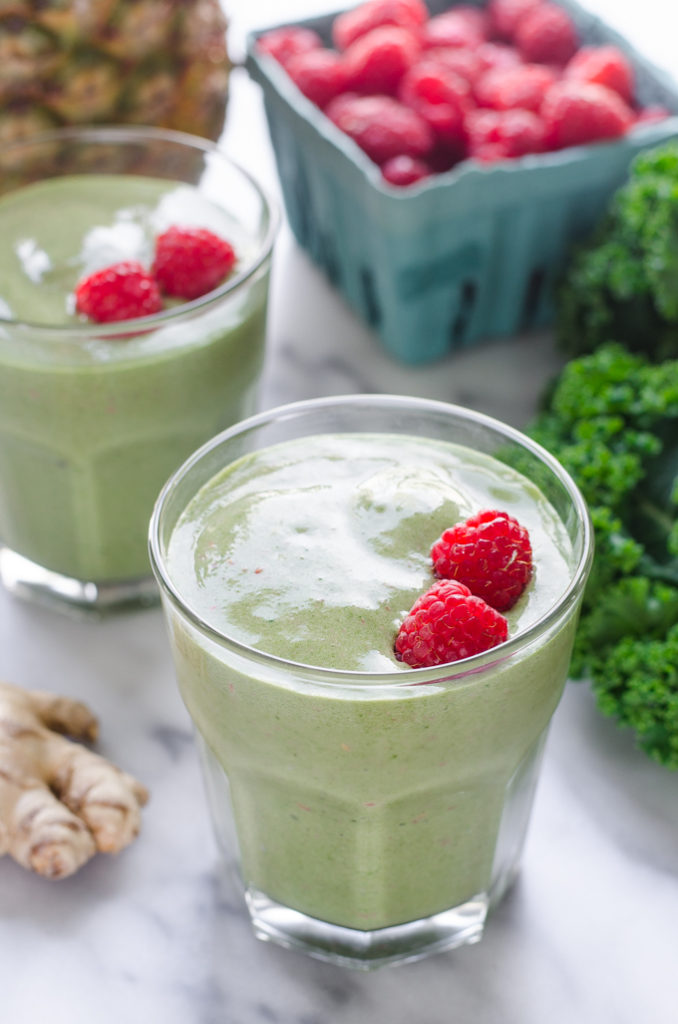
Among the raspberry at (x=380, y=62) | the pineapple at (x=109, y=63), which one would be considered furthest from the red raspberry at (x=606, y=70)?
the pineapple at (x=109, y=63)

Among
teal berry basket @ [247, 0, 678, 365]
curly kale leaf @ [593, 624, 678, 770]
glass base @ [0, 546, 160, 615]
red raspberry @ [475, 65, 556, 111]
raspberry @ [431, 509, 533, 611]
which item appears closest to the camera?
raspberry @ [431, 509, 533, 611]

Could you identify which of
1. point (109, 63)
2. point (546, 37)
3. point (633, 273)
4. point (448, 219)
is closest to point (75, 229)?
point (109, 63)

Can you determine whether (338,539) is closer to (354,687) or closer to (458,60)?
(354,687)

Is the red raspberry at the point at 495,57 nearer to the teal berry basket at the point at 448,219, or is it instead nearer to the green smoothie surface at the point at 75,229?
the teal berry basket at the point at 448,219

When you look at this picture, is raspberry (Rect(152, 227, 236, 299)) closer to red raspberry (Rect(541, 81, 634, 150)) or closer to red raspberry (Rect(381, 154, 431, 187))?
red raspberry (Rect(381, 154, 431, 187))

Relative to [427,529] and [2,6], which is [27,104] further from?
[427,529]

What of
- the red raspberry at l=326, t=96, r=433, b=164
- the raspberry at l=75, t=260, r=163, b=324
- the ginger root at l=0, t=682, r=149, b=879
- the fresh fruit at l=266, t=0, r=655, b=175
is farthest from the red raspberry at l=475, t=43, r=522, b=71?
the ginger root at l=0, t=682, r=149, b=879

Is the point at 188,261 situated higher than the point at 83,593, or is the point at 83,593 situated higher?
the point at 188,261
